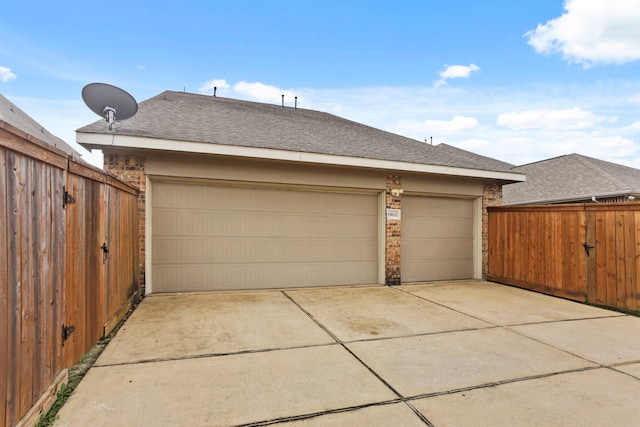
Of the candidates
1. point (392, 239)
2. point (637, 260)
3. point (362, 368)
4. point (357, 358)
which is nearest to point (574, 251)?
point (637, 260)

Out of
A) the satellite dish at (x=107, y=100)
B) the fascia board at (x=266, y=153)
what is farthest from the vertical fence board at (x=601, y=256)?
the satellite dish at (x=107, y=100)

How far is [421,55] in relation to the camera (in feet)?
37.5

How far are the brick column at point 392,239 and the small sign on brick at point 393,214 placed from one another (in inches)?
1.7

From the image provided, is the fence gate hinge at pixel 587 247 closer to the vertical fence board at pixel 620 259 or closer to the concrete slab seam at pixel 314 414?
the vertical fence board at pixel 620 259

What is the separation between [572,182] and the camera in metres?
10.8

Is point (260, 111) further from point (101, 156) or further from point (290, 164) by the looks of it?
point (101, 156)

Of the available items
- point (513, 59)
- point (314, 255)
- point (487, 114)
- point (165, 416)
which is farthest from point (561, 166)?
point (165, 416)

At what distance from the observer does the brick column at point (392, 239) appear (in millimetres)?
7086

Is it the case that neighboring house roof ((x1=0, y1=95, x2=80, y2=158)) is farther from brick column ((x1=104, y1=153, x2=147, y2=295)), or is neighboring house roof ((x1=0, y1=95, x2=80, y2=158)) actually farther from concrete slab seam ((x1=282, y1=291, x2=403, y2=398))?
concrete slab seam ((x1=282, y1=291, x2=403, y2=398))

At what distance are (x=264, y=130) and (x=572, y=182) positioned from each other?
10435mm

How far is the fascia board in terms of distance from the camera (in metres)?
4.94

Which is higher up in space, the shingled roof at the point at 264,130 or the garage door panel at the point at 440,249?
the shingled roof at the point at 264,130

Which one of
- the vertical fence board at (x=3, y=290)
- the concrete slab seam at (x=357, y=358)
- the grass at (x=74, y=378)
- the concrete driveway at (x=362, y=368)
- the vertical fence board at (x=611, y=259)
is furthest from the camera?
the vertical fence board at (x=611, y=259)

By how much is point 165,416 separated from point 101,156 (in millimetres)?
4926
